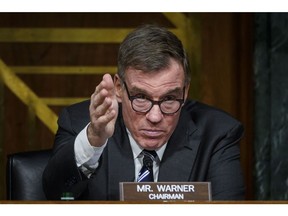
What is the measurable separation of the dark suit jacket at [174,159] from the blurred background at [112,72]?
55.0 inches

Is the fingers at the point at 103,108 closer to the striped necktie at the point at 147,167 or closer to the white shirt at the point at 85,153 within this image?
the white shirt at the point at 85,153

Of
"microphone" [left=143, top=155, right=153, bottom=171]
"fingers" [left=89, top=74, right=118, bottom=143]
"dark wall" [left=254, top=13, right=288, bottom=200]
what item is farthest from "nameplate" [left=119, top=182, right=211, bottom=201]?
"dark wall" [left=254, top=13, right=288, bottom=200]

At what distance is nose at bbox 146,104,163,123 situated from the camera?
303 cm

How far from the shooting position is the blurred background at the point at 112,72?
4703 mm

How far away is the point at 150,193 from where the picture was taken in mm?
2723

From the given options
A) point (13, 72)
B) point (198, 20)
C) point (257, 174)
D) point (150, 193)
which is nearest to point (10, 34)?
point (13, 72)

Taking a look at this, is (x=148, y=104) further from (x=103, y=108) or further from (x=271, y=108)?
(x=271, y=108)

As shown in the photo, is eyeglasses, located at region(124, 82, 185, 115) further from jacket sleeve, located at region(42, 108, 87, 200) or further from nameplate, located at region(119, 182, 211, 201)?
nameplate, located at region(119, 182, 211, 201)

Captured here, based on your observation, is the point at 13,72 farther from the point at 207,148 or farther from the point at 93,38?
the point at 207,148
